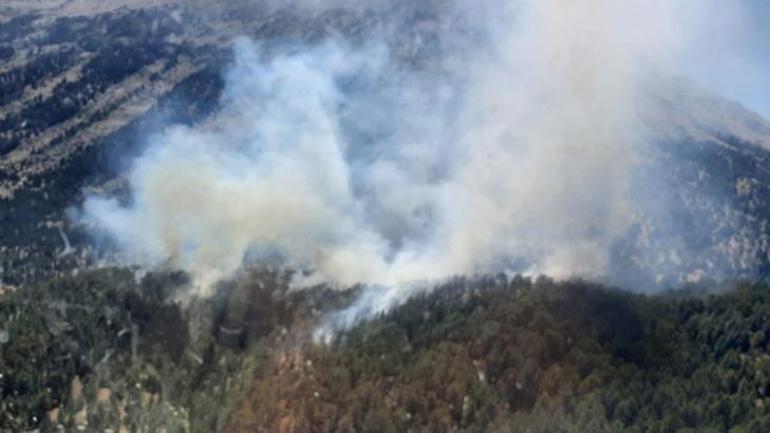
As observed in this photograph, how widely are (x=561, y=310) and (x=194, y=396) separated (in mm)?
50578

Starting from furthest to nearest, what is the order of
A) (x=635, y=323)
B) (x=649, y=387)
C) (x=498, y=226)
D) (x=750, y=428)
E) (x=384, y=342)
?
(x=498, y=226), (x=635, y=323), (x=384, y=342), (x=649, y=387), (x=750, y=428)

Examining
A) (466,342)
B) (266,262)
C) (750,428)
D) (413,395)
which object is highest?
(266,262)

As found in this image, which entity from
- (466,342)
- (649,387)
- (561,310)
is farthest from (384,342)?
(649,387)

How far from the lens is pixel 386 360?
122 meters

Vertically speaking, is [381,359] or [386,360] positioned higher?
[381,359]

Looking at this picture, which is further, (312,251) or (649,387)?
(312,251)

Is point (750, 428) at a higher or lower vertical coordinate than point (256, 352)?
lower

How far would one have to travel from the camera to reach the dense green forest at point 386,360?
11138 centimetres

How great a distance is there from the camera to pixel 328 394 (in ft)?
369

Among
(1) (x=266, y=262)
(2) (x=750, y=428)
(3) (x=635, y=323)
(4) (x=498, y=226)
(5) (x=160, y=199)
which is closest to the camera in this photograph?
(2) (x=750, y=428)

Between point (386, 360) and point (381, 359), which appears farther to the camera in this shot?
point (381, 359)

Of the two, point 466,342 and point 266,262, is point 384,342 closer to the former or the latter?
point 466,342

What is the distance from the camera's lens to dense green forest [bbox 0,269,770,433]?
111375 millimetres

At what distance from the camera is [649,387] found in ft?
388
